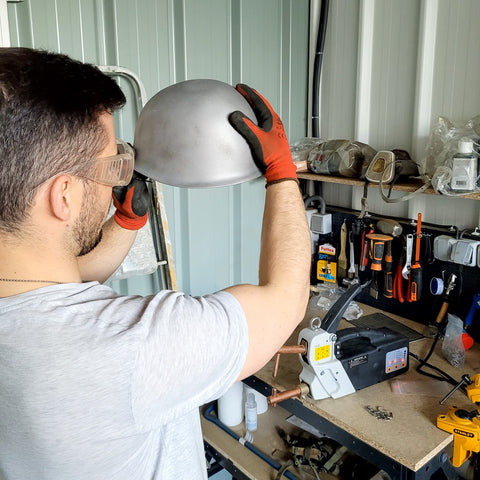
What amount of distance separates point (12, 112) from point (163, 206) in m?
1.29

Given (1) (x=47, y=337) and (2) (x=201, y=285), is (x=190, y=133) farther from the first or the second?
(2) (x=201, y=285)

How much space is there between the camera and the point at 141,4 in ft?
6.28

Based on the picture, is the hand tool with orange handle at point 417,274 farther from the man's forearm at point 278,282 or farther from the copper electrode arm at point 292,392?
the man's forearm at point 278,282

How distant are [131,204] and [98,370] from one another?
0.61 metres

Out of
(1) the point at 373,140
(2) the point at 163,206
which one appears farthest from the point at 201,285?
(1) the point at 373,140

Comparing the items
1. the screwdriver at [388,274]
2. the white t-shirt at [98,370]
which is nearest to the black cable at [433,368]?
the screwdriver at [388,274]

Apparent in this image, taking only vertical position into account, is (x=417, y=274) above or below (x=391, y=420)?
above

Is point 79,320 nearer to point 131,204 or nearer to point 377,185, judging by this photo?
point 131,204

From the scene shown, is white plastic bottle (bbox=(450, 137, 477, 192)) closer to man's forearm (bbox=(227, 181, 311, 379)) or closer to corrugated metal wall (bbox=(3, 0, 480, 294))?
corrugated metal wall (bbox=(3, 0, 480, 294))

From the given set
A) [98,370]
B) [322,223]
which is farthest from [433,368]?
[98,370]

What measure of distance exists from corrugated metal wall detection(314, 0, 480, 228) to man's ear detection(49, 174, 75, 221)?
68.1 inches

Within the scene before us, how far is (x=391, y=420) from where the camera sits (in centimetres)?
150

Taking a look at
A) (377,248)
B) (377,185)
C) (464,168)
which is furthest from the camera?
(377,248)

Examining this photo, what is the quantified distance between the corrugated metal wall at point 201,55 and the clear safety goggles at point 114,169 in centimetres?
108
